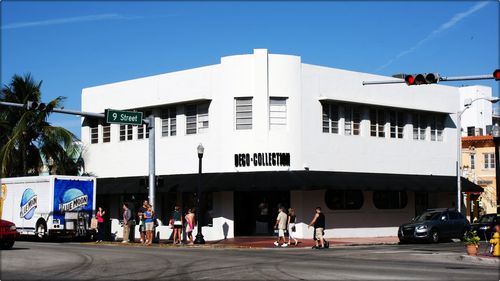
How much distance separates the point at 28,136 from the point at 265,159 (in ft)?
44.3

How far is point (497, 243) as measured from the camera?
20.6 metres

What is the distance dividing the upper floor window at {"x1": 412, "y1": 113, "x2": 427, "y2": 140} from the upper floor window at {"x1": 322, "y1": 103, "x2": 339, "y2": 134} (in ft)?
20.1

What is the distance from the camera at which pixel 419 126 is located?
39875 millimetres

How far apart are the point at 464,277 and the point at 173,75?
24.0 metres

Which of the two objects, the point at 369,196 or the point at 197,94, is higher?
the point at 197,94

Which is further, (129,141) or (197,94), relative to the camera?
(129,141)

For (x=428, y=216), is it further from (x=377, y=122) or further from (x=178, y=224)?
(x=178, y=224)

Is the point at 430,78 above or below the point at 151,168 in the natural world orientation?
above

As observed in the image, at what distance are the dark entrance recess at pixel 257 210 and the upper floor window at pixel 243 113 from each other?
3269 millimetres

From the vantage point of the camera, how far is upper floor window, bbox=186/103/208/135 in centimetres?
3509

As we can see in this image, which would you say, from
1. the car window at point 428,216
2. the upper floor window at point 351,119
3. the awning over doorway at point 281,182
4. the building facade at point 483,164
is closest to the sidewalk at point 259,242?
the car window at point 428,216

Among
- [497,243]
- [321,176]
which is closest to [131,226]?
[321,176]

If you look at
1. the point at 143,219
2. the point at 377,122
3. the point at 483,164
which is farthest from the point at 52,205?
the point at 483,164

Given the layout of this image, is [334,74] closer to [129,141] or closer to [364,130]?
[364,130]
